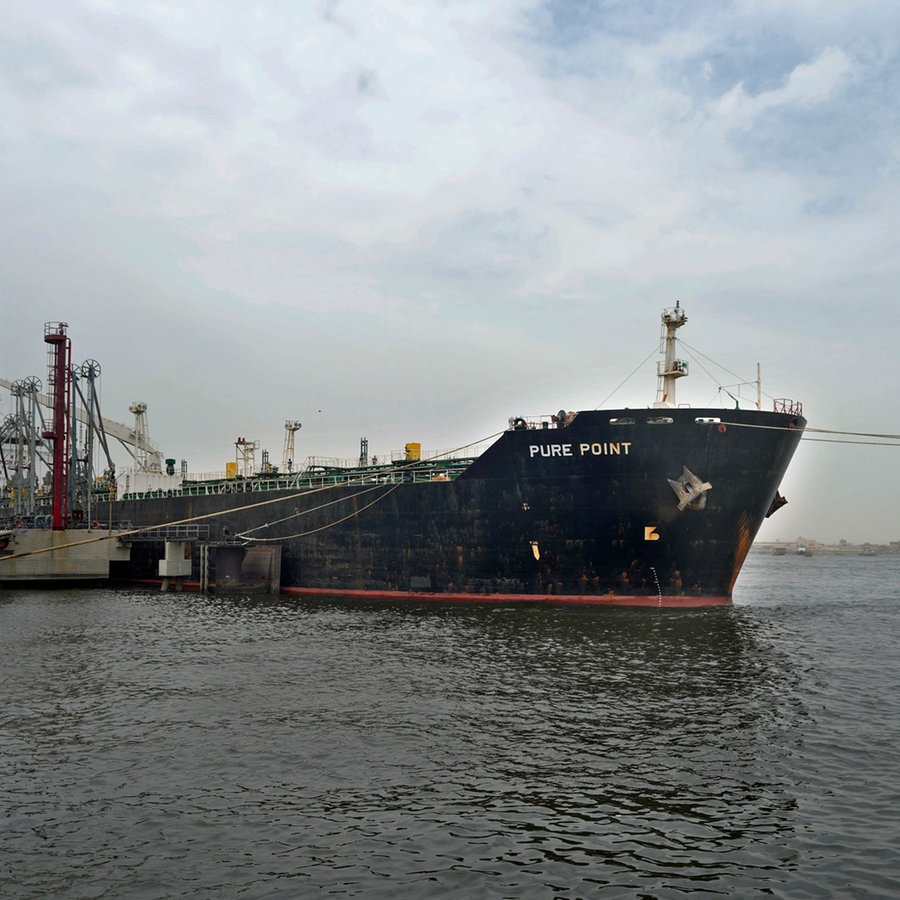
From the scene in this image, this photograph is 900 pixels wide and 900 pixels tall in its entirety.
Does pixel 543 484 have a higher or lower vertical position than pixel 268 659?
higher

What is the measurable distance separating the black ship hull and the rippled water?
22.1 ft

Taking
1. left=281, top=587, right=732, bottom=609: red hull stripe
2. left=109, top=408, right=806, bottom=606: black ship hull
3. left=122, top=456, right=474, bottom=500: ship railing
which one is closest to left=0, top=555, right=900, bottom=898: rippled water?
left=281, top=587, right=732, bottom=609: red hull stripe

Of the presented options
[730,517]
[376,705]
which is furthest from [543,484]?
[376,705]

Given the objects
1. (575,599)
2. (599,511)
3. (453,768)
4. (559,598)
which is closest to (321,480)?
(559,598)

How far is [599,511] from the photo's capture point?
3133cm

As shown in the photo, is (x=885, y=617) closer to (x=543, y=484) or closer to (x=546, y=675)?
(x=543, y=484)

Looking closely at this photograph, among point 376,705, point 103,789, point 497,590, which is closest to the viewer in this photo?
point 103,789

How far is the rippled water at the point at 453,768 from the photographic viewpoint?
9.30 meters

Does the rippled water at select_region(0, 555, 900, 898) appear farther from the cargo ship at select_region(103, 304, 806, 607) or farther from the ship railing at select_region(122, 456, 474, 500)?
the ship railing at select_region(122, 456, 474, 500)

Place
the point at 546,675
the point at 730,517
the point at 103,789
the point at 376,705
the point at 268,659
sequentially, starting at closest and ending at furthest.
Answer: the point at 103,789
the point at 376,705
the point at 546,675
the point at 268,659
the point at 730,517

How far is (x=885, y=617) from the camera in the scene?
114 feet

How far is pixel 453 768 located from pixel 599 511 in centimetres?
1973

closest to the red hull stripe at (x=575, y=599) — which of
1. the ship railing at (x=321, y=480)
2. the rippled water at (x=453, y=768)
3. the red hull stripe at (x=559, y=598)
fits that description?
the red hull stripe at (x=559, y=598)

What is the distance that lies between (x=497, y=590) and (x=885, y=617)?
18249 millimetres
